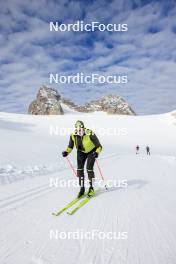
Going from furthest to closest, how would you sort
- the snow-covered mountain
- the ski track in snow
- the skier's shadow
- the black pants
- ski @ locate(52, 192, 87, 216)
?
the snow-covered mountain, the skier's shadow, the black pants, ski @ locate(52, 192, 87, 216), the ski track in snow

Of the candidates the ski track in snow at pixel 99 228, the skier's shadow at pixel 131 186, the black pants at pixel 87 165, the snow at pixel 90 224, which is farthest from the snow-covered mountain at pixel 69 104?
the ski track in snow at pixel 99 228

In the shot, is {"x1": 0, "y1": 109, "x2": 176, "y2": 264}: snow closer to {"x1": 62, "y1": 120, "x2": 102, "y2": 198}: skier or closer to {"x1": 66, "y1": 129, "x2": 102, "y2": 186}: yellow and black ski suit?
{"x1": 62, "y1": 120, "x2": 102, "y2": 198}: skier

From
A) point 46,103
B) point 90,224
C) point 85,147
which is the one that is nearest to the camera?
point 90,224

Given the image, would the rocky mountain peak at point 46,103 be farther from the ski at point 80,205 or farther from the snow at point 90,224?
the ski at point 80,205

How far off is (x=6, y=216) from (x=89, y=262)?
2205mm

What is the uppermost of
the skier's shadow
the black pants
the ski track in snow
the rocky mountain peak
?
the rocky mountain peak

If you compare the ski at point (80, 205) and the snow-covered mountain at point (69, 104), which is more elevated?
the snow-covered mountain at point (69, 104)

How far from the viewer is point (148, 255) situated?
124 inches

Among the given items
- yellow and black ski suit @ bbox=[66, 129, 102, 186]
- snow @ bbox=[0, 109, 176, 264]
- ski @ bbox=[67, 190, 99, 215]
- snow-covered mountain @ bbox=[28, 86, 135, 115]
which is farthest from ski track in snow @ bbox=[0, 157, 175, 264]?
snow-covered mountain @ bbox=[28, 86, 135, 115]

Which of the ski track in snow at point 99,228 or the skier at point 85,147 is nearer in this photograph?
the ski track in snow at point 99,228

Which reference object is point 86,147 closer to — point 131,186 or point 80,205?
point 80,205

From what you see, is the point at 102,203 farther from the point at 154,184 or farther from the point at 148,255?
the point at 154,184

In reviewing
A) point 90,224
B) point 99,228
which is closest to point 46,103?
point 90,224

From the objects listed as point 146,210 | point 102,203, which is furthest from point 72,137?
point 146,210
